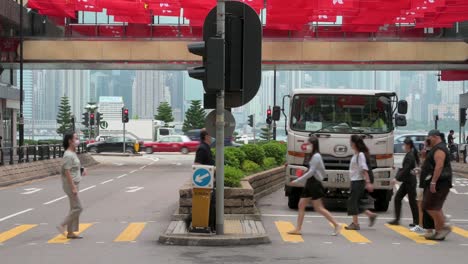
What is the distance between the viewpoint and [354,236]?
48.1 feet

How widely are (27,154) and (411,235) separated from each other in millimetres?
23399

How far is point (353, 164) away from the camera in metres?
15.7

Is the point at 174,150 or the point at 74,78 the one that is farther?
the point at 74,78

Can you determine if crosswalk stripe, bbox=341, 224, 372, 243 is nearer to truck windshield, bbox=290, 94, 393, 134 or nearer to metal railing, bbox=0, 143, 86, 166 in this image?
truck windshield, bbox=290, 94, 393, 134

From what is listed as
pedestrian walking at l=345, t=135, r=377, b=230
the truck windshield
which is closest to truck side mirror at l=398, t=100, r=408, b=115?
the truck windshield

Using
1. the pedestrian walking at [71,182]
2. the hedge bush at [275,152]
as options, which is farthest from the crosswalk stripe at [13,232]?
the hedge bush at [275,152]

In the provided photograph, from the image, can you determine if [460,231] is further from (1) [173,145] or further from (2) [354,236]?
(1) [173,145]

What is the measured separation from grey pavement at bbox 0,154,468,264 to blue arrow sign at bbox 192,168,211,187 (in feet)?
3.71

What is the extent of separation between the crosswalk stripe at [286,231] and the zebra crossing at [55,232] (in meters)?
2.52

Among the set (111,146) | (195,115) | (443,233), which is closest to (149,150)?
(111,146)

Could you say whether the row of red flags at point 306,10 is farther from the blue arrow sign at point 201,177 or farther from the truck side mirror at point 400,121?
the blue arrow sign at point 201,177

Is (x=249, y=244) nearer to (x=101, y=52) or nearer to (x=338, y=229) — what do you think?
(x=338, y=229)

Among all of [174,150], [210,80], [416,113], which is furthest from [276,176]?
[416,113]

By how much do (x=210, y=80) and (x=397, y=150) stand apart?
211 ft
